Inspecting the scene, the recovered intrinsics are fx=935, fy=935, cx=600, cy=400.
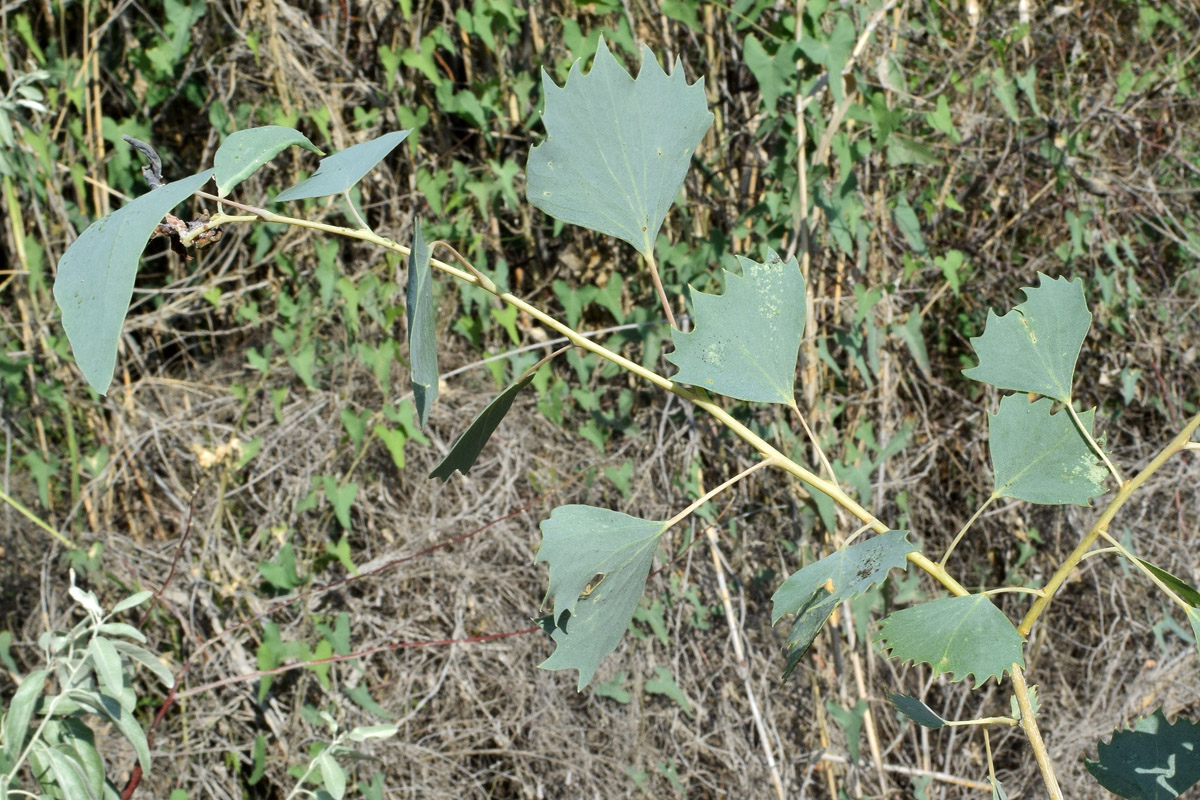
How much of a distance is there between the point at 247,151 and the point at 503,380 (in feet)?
4.74

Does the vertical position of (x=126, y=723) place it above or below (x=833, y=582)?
below

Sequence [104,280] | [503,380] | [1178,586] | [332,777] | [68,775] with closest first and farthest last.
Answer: [104,280]
[1178,586]
[68,775]
[332,777]
[503,380]

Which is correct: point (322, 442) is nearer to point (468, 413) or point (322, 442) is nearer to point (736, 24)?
point (468, 413)

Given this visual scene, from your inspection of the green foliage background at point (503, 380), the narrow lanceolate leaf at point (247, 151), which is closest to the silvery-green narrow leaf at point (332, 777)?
the green foliage background at point (503, 380)

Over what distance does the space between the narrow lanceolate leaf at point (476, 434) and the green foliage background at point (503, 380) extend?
121 cm

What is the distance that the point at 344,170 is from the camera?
42 centimetres

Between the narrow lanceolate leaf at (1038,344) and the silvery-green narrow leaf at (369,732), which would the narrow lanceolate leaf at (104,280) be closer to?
the narrow lanceolate leaf at (1038,344)

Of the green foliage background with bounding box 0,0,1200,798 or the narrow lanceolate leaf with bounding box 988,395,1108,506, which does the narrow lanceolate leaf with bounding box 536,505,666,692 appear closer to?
the narrow lanceolate leaf with bounding box 988,395,1108,506

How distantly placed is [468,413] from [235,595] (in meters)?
0.56

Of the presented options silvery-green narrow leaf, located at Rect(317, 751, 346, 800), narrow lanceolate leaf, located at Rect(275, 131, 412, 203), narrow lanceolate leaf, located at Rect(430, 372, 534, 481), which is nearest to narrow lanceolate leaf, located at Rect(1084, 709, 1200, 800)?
narrow lanceolate leaf, located at Rect(430, 372, 534, 481)

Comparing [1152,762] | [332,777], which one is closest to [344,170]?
[1152,762]

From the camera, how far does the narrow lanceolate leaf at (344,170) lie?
1.30 feet

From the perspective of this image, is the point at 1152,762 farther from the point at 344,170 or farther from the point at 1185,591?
the point at 344,170

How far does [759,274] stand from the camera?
0.49 meters
